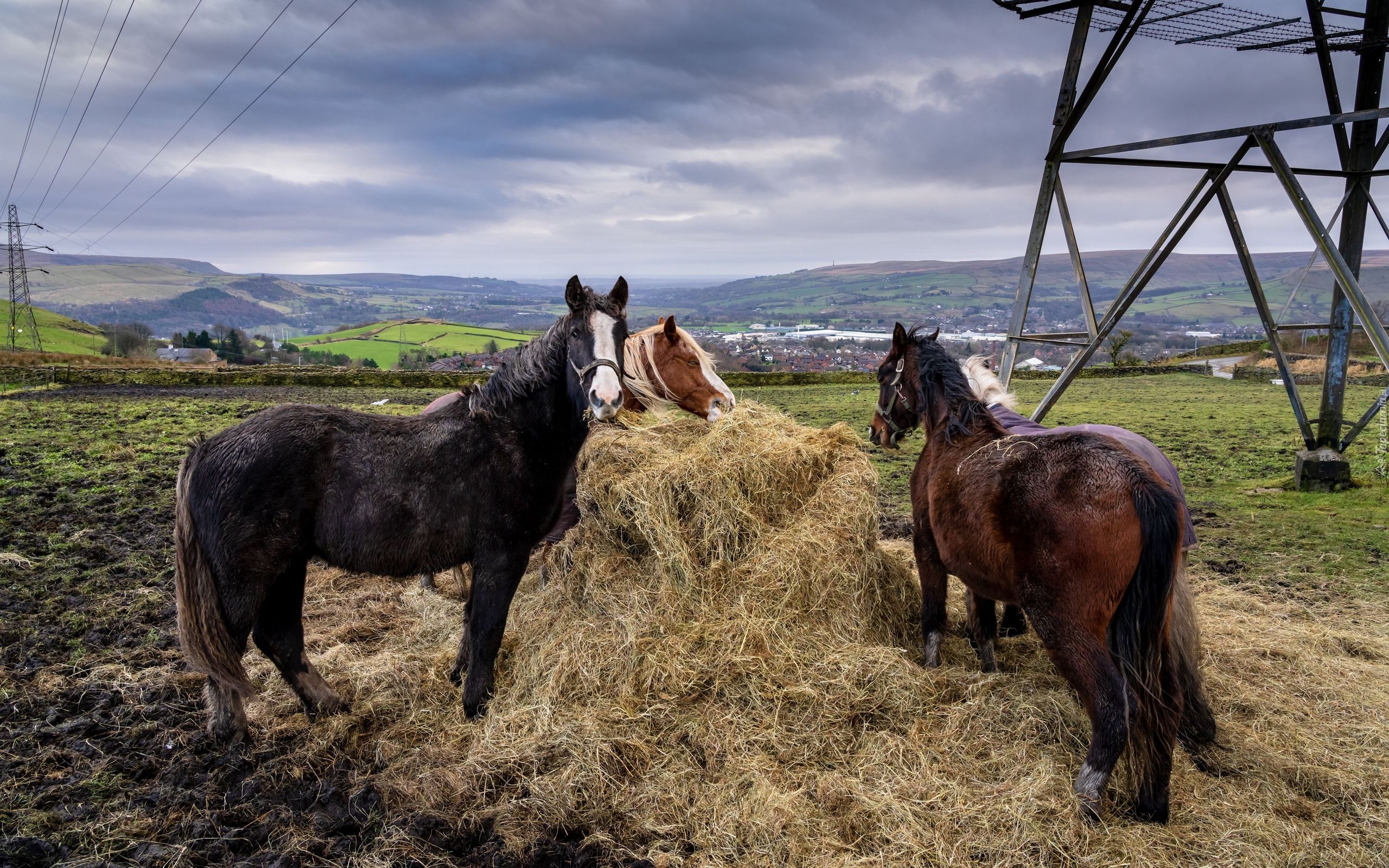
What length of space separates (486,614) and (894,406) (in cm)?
319

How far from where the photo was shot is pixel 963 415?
4355 mm

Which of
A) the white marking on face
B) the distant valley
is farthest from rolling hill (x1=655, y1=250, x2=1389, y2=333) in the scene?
the white marking on face

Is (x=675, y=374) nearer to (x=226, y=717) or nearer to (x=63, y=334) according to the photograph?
(x=226, y=717)

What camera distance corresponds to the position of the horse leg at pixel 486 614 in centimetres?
395

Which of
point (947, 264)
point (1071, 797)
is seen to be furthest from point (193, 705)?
point (947, 264)

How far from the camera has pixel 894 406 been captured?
519 centimetres

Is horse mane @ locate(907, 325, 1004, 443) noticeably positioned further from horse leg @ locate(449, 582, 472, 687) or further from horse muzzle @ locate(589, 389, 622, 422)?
horse leg @ locate(449, 582, 472, 687)

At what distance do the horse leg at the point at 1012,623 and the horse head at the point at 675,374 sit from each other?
8.66ft

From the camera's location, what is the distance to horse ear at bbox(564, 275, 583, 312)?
3.77 m

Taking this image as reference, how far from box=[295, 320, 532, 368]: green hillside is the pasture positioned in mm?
29382

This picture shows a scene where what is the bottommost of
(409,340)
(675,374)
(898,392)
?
(898,392)

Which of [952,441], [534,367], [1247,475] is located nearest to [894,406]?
[952,441]

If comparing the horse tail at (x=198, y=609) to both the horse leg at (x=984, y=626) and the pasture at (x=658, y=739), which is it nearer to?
the pasture at (x=658, y=739)

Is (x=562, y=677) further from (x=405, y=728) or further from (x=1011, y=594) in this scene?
(x=1011, y=594)
